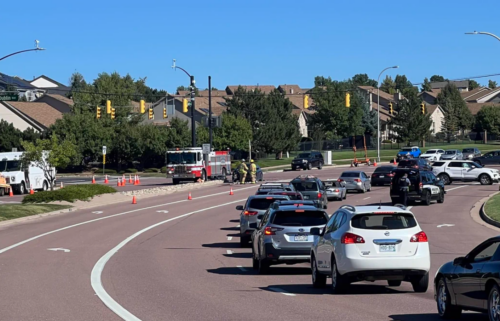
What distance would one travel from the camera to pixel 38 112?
329ft

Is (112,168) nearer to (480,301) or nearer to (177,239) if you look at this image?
(177,239)

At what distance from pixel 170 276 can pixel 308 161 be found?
62.8 m

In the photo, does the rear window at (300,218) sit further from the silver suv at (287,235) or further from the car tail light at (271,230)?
the car tail light at (271,230)

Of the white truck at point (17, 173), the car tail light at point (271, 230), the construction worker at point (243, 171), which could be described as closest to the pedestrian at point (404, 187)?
the car tail light at point (271, 230)

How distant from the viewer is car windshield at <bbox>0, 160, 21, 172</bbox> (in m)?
55.5

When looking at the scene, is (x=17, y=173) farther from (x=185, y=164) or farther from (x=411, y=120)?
(x=411, y=120)

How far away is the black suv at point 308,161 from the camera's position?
262ft

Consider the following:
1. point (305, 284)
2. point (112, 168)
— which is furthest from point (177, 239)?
point (112, 168)

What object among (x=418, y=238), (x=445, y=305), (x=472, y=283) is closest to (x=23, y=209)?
(x=418, y=238)

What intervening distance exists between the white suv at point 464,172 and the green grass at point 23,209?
26562 millimetres

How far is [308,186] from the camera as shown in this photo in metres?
39.6


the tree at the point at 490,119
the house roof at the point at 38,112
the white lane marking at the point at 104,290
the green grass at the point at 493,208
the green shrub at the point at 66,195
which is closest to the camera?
the white lane marking at the point at 104,290

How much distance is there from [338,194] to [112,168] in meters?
55.0

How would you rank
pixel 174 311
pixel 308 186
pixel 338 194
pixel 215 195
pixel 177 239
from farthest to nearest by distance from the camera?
1. pixel 215 195
2. pixel 338 194
3. pixel 308 186
4. pixel 177 239
5. pixel 174 311
